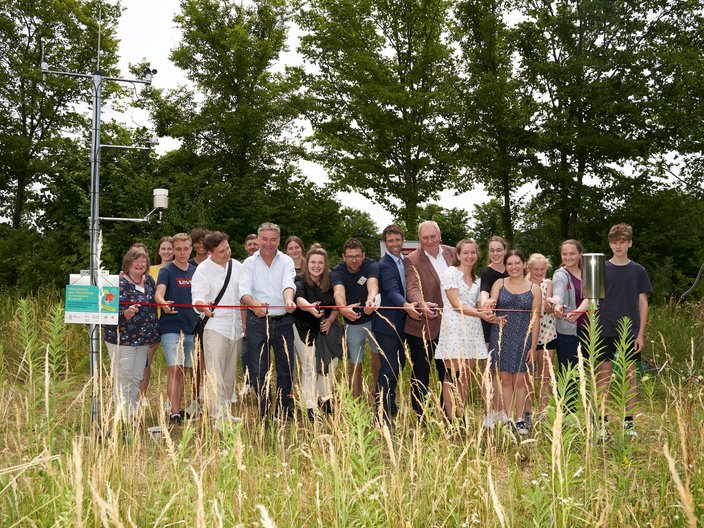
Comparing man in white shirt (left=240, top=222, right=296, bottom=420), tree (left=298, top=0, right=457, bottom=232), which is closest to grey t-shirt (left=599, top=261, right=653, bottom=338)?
man in white shirt (left=240, top=222, right=296, bottom=420)

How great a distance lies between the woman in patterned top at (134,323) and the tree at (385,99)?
14.1 meters

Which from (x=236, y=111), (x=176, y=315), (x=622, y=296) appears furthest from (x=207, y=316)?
(x=236, y=111)

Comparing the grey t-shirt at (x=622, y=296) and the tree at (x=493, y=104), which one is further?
the tree at (x=493, y=104)

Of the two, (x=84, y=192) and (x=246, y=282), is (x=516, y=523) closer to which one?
(x=246, y=282)

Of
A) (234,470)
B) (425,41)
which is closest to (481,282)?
(234,470)

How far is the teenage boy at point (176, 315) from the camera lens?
596 centimetres

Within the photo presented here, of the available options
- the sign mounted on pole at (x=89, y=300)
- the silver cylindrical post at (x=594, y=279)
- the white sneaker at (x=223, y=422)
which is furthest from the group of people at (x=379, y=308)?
the white sneaker at (x=223, y=422)

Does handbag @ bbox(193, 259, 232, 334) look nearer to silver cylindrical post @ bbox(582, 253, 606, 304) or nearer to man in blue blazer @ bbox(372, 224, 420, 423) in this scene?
man in blue blazer @ bbox(372, 224, 420, 423)

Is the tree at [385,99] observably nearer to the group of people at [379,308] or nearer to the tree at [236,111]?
the tree at [236,111]

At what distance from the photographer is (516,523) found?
9.37 ft

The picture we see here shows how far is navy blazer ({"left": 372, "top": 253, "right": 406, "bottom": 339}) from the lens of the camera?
5.83 metres

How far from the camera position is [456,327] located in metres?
5.41

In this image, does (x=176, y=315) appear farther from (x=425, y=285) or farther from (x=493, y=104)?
(x=493, y=104)

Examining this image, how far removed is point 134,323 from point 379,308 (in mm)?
2063
